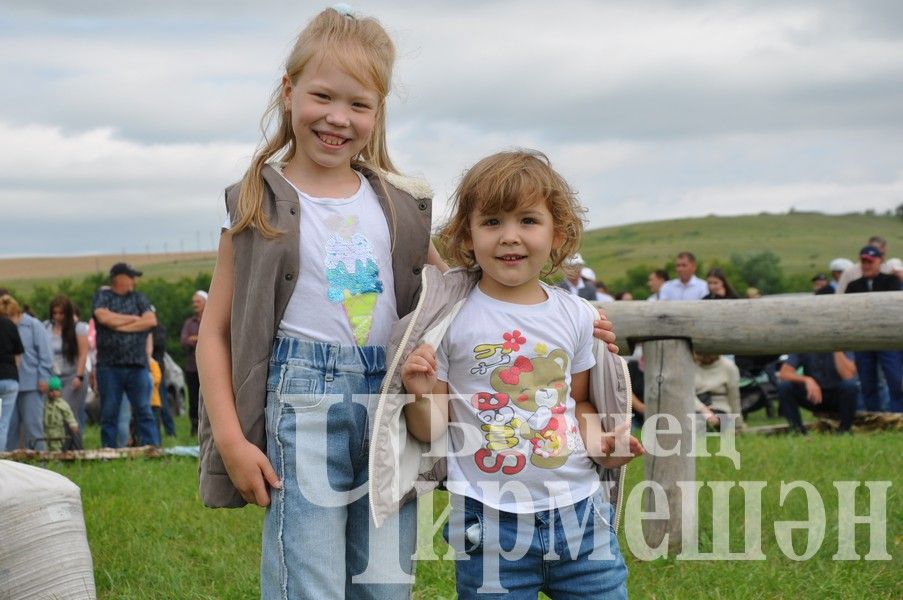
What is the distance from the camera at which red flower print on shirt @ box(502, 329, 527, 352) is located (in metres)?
2.73

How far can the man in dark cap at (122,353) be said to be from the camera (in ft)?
34.3

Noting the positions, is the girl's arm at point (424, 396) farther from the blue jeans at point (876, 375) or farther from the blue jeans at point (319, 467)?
the blue jeans at point (876, 375)

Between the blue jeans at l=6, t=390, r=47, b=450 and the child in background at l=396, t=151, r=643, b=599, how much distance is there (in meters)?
8.97

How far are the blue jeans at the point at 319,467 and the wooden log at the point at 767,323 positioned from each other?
98.6 inches

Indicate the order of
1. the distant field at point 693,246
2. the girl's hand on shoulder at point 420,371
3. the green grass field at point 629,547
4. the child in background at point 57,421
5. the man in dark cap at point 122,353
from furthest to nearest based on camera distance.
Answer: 1. the distant field at point 693,246
2. the child in background at point 57,421
3. the man in dark cap at point 122,353
4. the green grass field at point 629,547
5. the girl's hand on shoulder at point 420,371

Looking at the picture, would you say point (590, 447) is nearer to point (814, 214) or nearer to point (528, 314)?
point (528, 314)

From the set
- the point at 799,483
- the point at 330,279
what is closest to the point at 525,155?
the point at 330,279

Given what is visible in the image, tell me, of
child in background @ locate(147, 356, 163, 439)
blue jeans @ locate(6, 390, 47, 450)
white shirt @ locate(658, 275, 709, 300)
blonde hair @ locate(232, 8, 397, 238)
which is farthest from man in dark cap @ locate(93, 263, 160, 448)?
blonde hair @ locate(232, 8, 397, 238)

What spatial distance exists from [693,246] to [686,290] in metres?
65.4

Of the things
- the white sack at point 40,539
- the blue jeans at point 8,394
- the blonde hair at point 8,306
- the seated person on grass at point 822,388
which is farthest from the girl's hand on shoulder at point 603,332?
the blonde hair at point 8,306

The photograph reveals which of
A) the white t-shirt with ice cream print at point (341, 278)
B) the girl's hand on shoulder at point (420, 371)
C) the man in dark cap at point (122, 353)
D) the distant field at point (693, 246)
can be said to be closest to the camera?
the girl's hand on shoulder at point (420, 371)

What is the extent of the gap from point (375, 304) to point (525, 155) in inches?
21.8

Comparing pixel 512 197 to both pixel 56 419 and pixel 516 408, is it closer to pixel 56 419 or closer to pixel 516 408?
pixel 516 408

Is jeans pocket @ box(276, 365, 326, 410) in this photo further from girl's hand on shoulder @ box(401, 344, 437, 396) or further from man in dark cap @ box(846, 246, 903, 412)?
man in dark cap @ box(846, 246, 903, 412)
